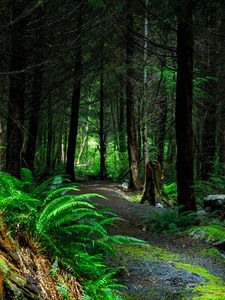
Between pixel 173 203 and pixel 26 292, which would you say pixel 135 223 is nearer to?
pixel 173 203

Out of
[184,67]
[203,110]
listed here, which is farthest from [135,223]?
[203,110]

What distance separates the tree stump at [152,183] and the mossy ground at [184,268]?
716cm

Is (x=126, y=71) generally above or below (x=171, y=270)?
above

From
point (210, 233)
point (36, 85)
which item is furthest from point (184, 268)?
point (36, 85)

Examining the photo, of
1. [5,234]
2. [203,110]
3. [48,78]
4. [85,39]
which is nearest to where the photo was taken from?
[5,234]

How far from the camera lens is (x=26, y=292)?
8.46 ft

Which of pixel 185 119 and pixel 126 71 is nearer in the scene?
pixel 185 119

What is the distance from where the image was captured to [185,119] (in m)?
8.57

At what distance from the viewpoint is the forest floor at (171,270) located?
164 inches

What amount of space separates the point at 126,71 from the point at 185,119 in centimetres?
934

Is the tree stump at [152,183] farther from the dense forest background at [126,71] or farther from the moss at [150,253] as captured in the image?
the moss at [150,253]

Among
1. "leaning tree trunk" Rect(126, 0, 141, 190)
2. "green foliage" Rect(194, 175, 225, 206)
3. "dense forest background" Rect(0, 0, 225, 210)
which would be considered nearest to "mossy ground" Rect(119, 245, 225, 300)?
"dense forest background" Rect(0, 0, 225, 210)

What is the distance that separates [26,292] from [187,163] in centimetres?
645

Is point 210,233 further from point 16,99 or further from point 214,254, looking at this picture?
point 16,99
